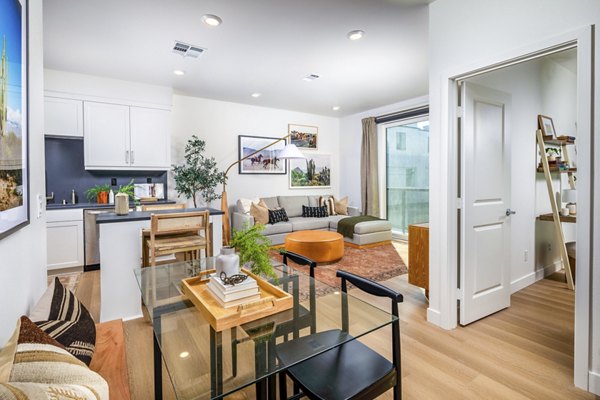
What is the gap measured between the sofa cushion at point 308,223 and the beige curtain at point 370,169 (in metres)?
1.08

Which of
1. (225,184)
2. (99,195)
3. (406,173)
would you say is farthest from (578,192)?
(99,195)

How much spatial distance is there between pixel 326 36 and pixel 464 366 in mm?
3117

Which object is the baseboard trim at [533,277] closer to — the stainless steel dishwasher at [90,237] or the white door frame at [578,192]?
the white door frame at [578,192]

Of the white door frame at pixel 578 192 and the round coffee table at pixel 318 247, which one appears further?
the round coffee table at pixel 318 247

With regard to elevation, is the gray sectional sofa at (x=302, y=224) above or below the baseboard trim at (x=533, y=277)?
above

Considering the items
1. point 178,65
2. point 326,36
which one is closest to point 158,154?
point 178,65

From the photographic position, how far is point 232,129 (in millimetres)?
5809

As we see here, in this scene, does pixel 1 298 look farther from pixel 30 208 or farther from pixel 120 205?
pixel 120 205

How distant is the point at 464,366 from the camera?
1.98 metres

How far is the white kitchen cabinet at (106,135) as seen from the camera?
4.21 m

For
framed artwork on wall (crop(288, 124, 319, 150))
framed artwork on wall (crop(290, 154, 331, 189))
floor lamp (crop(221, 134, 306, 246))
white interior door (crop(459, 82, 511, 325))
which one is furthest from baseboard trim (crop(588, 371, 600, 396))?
framed artwork on wall (crop(288, 124, 319, 150))

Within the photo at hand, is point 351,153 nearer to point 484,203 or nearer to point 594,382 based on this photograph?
point 484,203

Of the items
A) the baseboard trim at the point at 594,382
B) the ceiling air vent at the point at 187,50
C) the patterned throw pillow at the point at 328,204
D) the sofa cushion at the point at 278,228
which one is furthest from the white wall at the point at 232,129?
the baseboard trim at the point at 594,382

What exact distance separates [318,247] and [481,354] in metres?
2.32
